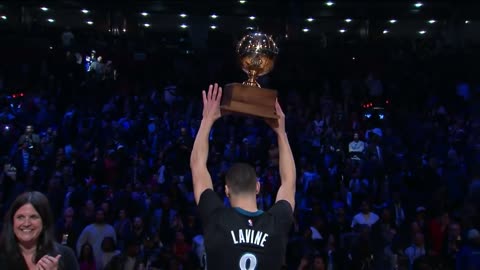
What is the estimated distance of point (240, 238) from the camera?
12.3ft

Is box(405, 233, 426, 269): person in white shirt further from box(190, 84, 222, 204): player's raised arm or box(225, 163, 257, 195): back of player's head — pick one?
box(225, 163, 257, 195): back of player's head

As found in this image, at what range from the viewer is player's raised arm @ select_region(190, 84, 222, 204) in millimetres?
4035

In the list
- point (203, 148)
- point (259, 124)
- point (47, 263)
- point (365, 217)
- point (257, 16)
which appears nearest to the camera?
point (47, 263)

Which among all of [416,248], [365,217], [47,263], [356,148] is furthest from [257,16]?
[47,263]

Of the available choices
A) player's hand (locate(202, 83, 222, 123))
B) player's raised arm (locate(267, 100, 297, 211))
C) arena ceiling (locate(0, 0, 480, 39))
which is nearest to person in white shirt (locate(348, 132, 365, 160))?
player's raised arm (locate(267, 100, 297, 211))

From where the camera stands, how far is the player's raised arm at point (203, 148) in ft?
13.2

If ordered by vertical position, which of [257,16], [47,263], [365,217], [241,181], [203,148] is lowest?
[365,217]

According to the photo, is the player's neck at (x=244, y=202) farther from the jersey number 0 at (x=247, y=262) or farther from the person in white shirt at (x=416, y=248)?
the person in white shirt at (x=416, y=248)

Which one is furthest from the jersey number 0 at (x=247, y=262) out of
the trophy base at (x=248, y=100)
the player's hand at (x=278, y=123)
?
the trophy base at (x=248, y=100)

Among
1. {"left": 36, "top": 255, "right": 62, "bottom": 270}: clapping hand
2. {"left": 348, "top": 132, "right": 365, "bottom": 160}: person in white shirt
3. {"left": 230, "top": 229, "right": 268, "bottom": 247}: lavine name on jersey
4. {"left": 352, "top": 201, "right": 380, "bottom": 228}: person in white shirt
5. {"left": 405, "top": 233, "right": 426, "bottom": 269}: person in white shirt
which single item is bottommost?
{"left": 405, "top": 233, "right": 426, "bottom": 269}: person in white shirt

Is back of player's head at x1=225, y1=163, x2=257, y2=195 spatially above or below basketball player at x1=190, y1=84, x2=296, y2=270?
above

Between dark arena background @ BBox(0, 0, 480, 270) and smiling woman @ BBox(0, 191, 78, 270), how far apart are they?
17.6ft

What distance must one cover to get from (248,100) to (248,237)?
117cm

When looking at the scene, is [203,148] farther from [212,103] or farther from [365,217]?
[365,217]
